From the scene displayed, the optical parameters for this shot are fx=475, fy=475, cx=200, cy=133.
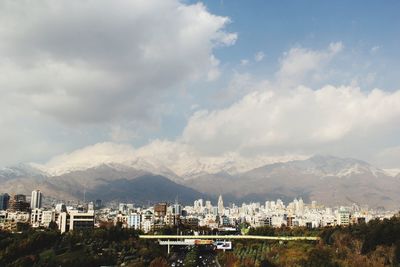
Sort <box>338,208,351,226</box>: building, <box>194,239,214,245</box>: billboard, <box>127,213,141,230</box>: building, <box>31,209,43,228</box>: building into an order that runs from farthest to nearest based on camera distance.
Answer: <box>338,208,351,226</box>: building, <box>127,213,141,230</box>: building, <box>31,209,43,228</box>: building, <box>194,239,214,245</box>: billboard

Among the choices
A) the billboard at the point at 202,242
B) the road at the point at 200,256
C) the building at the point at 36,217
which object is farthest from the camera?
the building at the point at 36,217

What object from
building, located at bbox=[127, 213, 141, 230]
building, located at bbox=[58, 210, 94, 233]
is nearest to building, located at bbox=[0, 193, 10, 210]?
building, located at bbox=[127, 213, 141, 230]

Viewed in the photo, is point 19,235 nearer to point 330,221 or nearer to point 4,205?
point 330,221

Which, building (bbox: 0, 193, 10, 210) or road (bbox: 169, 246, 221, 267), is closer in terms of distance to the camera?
road (bbox: 169, 246, 221, 267)

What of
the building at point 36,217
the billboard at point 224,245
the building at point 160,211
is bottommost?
the billboard at point 224,245

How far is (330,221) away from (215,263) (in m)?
73.7

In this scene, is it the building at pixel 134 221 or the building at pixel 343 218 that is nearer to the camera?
the building at pixel 134 221

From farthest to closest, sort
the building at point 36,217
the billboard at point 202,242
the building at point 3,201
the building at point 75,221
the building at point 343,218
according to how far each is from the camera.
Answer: the building at point 3,201, the building at point 343,218, the building at point 36,217, the building at point 75,221, the billboard at point 202,242

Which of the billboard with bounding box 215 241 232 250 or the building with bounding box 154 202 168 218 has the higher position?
the building with bounding box 154 202 168 218

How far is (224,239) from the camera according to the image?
7256cm

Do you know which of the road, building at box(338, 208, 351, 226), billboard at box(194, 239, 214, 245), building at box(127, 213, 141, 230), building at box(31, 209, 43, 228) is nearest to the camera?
the road

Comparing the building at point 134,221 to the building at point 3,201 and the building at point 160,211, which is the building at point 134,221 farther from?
the building at point 3,201

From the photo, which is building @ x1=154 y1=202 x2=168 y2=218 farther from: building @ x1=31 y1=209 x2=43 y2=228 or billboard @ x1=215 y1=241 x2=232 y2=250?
billboard @ x1=215 y1=241 x2=232 y2=250

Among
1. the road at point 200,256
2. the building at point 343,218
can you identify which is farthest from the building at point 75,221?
the building at point 343,218
